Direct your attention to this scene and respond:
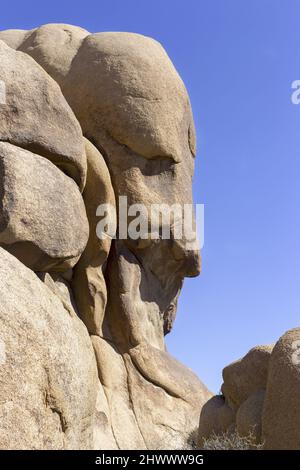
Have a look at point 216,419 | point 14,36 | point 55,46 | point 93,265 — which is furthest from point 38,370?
point 14,36

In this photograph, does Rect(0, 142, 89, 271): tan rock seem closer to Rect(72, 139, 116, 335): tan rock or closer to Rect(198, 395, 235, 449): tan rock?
Rect(198, 395, 235, 449): tan rock

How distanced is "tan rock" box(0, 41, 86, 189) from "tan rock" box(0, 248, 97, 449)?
2102 millimetres

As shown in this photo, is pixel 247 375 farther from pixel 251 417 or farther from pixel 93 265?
pixel 93 265

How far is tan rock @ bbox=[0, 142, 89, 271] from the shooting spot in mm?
6613

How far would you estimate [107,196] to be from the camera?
10312 millimetres

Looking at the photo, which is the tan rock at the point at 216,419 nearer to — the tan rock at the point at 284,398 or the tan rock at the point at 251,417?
the tan rock at the point at 251,417

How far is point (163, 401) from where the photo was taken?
10672mm

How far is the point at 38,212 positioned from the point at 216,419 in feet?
8.68

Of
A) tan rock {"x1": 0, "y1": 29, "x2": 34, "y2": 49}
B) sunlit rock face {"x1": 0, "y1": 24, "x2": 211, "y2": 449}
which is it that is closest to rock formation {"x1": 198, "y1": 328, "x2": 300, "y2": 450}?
sunlit rock face {"x1": 0, "y1": 24, "x2": 211, "y2": 449}

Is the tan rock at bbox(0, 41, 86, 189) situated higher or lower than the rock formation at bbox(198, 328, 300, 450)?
higher

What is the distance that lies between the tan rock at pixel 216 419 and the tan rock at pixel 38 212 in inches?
81.1

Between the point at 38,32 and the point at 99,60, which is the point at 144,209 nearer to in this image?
the point at 99,60

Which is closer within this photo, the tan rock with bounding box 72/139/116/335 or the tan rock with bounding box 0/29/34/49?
the tan rock with bounding box 72/139/116/335
